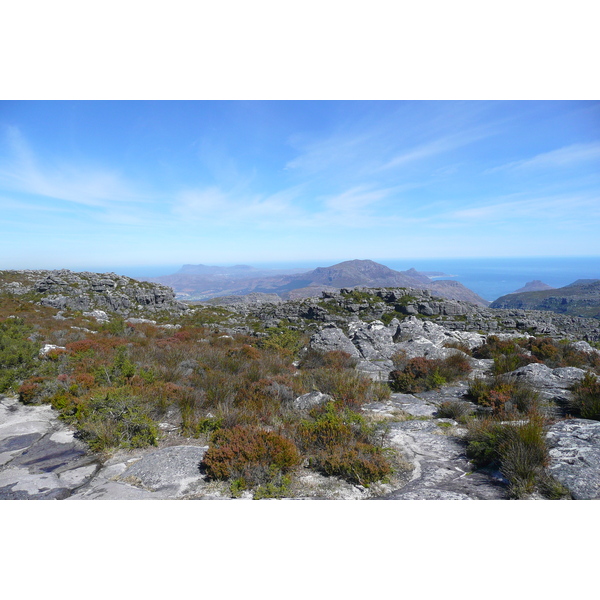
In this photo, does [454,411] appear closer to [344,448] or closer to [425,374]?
[425,374]

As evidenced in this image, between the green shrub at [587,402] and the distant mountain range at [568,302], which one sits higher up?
the green shrub at [587,402]

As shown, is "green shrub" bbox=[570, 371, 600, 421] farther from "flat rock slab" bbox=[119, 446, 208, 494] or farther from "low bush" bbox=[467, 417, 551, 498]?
"flat rock slab" bbox=[119, 446, 208, 494]

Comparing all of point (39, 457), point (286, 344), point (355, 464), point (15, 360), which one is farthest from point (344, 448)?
point (286, 344)

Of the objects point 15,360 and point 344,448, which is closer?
point 344,448

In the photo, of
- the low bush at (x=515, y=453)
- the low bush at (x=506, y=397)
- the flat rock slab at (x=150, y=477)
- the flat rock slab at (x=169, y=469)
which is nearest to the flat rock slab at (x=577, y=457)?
the low bush at (x=515, y=453)

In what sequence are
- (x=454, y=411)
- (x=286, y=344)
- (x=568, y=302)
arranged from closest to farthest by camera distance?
(x=454, y=411) < (x=286, y=344) < (x=568, y=302)

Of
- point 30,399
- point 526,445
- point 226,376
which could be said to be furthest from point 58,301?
point 526,445

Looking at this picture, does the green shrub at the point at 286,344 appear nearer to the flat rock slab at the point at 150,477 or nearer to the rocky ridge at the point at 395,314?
the rocky ridge at the point at 395,314

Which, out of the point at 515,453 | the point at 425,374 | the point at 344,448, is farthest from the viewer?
the point at 425,374

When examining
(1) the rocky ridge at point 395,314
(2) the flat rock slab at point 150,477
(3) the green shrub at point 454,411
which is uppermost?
(2) the flat rock slab at point 150,477

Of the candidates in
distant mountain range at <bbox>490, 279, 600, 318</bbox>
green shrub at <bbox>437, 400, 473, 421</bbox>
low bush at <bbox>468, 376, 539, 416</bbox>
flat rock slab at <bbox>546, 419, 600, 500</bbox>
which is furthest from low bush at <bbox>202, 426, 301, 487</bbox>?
distant mountain range at <bbox>490, 279, 600, 318</bbox>

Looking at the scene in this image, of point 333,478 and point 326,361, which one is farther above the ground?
point 333,478
